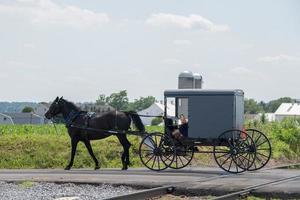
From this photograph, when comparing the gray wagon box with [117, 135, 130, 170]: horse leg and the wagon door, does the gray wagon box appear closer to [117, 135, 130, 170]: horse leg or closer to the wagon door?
the wagon door

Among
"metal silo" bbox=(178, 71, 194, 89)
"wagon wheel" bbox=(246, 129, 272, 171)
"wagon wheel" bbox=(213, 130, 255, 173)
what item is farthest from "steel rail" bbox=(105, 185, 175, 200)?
"metal silo" bbox=(178, 71, 194, 89)

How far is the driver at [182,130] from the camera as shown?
65.9ft

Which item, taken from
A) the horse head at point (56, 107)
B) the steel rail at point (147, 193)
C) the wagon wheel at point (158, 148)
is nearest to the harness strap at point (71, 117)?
the horse head at point (56, 107)

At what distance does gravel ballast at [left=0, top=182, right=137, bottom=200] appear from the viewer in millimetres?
14122

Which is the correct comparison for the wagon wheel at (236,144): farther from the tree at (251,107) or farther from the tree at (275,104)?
the tree at (275,104)

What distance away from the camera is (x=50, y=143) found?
2755 cm

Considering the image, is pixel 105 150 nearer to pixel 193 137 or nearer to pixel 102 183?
pixel 193 137

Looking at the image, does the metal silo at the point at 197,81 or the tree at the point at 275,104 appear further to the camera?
the tree at the point at 275,104

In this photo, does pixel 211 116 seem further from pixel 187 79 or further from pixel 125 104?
pixel 125 104

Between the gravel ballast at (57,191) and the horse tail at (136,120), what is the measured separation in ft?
18.0

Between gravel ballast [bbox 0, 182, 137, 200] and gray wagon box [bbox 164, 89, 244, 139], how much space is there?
472cm

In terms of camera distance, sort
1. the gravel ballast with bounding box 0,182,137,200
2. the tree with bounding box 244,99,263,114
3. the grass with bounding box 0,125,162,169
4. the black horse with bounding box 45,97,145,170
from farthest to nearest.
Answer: the tree with bounding box 244,99,263,114 < the grass with bounding box 0,125,162,169 < the black horse with bounding box 45,97,145,170 < the gravel ballast with bounding box 0,182,137,200

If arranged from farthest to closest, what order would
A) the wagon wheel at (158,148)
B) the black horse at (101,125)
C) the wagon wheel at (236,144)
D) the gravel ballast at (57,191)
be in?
the black horse at (101,125)
the wagon wheel at (158,148)
the wagon wheel at (236,144)
the gravel ballast at (57,191)

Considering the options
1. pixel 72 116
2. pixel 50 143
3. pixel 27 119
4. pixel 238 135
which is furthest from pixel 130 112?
pixel 27 119
